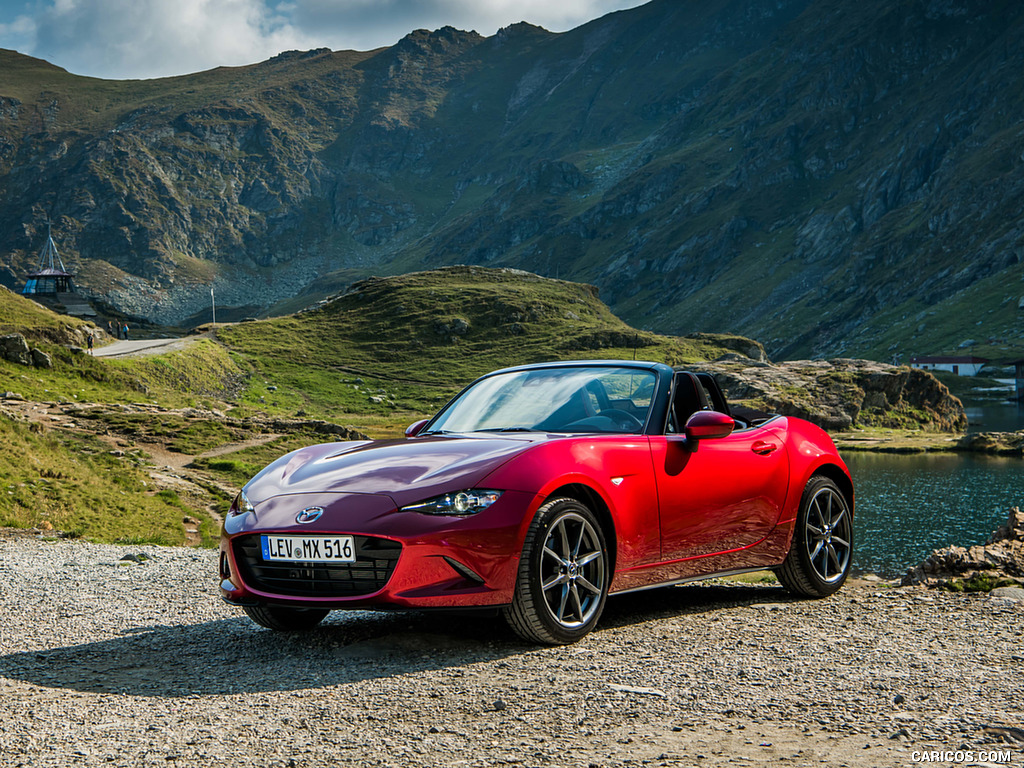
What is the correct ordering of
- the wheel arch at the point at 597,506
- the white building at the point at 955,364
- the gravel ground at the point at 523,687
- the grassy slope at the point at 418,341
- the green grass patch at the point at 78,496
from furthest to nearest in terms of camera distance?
the white building at the point at 955,364, the grassy slope at the point at 418,341, the green grass patch at the point at 78,496, the wheel arch at the point at 597,506, the gravel ground at the point at 523,687

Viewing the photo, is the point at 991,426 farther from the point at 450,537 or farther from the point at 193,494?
the point at 450,537

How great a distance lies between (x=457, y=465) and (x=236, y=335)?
117362 mm

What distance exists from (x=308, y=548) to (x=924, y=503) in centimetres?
5733

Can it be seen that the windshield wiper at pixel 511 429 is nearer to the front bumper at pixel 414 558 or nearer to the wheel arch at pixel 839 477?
the front bumper at pixel 414 558

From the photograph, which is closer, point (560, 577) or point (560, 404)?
point (560, 577)

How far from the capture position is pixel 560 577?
252 inches

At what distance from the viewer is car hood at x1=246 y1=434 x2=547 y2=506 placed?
6.30m

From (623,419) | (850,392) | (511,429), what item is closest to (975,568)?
(623,419)

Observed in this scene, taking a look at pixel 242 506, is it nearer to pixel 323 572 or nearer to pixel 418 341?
pixel 323 572

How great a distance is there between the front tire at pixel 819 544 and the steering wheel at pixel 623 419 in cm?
214

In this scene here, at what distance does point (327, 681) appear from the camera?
569 centimetres

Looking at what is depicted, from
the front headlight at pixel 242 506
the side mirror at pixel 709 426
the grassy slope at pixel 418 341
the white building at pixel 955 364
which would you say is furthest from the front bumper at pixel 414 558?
the white building at pixel 955 364

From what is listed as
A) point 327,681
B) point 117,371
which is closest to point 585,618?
point 327,681

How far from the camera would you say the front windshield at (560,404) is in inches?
299
